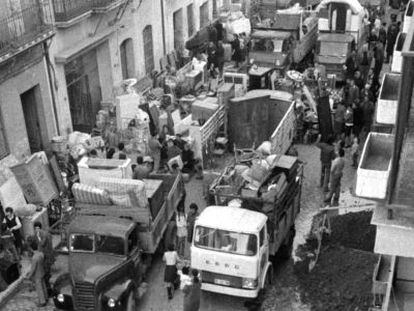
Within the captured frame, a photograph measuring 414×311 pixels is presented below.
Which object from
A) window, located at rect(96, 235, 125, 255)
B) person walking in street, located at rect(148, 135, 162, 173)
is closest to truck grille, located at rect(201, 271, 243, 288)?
window, located at rect(96, 235, 125, 255)

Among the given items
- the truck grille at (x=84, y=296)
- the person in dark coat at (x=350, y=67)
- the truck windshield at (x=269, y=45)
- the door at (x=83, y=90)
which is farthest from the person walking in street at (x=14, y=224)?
the person in dark coat at (x=350, y=67)

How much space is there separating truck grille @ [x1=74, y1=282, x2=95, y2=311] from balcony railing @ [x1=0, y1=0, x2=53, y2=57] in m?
6.97

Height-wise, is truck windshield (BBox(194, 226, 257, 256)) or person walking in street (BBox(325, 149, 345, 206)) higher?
truck windshield (BBox(194, 226, 257, 256))

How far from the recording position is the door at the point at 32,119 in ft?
59.7

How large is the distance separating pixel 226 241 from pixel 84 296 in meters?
3.04

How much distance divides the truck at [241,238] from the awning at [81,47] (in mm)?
7797

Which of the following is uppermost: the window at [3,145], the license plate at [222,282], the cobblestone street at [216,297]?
the window at [3,145]

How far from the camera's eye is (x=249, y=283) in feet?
39.9

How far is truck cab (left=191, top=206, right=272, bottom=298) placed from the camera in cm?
1209

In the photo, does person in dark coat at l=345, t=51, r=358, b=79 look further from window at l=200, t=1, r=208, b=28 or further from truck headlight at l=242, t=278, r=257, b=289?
truck headlight at l=242, t=278, r=257, b=289

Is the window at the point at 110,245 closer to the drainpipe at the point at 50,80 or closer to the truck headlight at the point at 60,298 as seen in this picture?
the truck headlight at the point at 60,298

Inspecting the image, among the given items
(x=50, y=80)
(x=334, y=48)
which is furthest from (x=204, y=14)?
(x=50, y=80)

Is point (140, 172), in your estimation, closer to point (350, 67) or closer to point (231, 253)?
point (231, 253)

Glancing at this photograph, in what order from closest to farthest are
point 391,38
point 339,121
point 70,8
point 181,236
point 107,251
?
point 107,251 < point 181,236 < point 70,8 < point 339,121 < point 391,38
